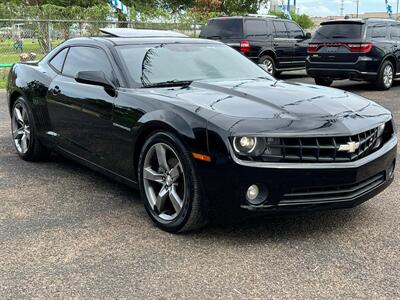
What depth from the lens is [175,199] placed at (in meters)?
3.90

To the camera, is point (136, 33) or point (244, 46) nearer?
point (136, 33)

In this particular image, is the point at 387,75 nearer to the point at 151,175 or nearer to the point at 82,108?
the point at 82,108

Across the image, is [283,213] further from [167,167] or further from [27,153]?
[27,153]

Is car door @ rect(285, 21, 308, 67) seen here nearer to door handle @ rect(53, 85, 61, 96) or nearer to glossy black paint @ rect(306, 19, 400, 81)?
glossy black paint @ rect(306, 19, 400, 81)

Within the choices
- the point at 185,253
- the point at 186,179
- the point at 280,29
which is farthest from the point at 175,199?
the point at 280,29

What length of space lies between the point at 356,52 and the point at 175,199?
9.79 meters

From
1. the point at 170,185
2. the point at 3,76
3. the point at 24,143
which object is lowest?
the point at 3,76

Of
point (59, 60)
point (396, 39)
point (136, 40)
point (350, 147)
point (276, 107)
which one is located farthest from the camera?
point (396, 39)

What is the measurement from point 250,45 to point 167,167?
11.2m

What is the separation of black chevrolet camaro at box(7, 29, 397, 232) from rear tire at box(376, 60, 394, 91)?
27.7ft

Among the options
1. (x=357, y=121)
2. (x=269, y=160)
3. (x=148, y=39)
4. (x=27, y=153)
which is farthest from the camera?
(x=27, y=153)

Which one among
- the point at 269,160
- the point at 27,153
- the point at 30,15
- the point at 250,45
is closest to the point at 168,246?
the point at 269,160

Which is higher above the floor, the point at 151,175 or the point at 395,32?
the point at 395,32

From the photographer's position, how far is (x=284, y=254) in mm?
3580
